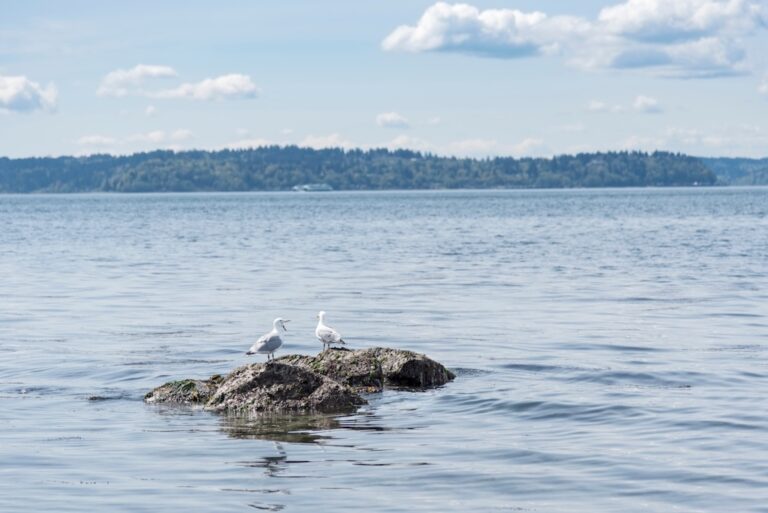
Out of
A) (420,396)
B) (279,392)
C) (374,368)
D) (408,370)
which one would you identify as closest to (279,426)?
(279,392)

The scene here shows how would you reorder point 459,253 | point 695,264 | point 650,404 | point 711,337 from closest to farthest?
point 650,404
point 711,337
point 695,264
point 459,253

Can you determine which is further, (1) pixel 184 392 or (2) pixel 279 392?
(1) pixel 184 392

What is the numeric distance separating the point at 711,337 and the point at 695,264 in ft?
78.1

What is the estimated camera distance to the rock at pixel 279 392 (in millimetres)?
16609

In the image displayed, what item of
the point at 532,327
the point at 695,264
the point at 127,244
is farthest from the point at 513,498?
the point at 127,244

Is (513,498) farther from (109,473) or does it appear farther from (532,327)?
(532,327)

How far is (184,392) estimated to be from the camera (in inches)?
690

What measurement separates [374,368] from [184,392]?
3.18 metres

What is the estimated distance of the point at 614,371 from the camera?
20125 millimetres

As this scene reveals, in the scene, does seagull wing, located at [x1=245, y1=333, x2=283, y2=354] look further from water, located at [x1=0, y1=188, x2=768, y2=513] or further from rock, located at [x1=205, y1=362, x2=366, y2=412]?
water, located at [x1=0, y1=188, x2=768, y2=513]

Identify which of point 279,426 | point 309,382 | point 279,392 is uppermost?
point 309,382

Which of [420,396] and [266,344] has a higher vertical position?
[266,344]

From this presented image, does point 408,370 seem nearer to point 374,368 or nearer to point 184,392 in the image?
point 374,368

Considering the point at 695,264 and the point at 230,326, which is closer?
the point at 230,326
